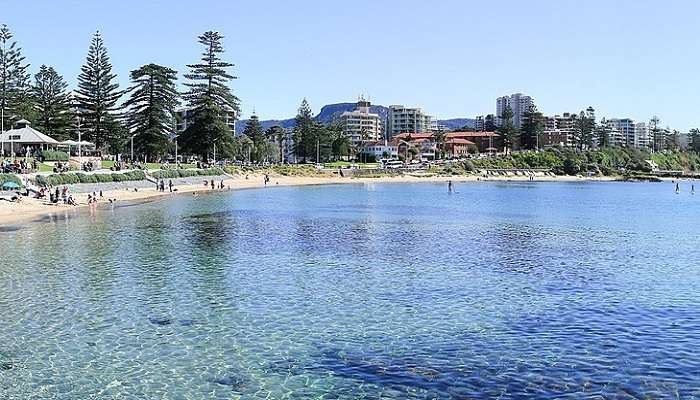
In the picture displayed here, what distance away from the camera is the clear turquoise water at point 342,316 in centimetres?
919

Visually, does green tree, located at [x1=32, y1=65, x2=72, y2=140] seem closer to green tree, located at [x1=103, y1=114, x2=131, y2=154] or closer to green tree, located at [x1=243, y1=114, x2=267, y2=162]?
green tree, located at [x1=103, y1=114, x2=131, y2=154]

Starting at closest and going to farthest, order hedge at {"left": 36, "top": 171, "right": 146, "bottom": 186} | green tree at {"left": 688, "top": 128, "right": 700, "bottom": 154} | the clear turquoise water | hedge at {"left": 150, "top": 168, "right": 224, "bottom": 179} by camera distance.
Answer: the clear turquoise water < hedge at {"left": 36, "top": 171, "right": 146, "bottom": 186} < hedge at {"left": 150, "top": 168, "right": 224, "bottom": 179} < green tree at {"left": 688, "top": 128, "right": 700, "bottom": 154}

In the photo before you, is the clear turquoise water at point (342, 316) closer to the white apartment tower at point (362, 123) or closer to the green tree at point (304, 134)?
the green tree at point (304, 134)

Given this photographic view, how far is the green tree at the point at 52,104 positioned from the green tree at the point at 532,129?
306 ft

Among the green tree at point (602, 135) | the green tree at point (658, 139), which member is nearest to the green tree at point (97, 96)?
the green tree at point (602, 135)

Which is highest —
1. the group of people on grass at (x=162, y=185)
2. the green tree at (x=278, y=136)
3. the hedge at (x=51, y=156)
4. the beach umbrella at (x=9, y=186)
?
the green tree at (x=278, y=136)

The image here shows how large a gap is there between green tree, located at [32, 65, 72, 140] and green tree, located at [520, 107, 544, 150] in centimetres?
9332

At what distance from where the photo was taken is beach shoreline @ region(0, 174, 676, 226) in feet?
107

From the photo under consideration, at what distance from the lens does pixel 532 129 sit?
441ft

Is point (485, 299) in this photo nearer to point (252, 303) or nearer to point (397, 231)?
point (252, 303)

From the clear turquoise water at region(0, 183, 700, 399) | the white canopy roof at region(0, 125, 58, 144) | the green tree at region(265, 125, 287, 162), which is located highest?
the green tree at region(265, 125, 287, 162)

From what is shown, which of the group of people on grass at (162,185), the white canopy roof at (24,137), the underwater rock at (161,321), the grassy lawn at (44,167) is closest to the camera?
the underwater rock at (161,321)

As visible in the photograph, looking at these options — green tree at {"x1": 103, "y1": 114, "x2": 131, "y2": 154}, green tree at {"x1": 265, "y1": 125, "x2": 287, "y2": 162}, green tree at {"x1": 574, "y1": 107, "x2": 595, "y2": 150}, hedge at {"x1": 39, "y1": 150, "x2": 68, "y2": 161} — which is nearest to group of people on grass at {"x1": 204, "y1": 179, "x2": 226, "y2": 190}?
green tree at {"x1": 103, "y1": 114, "x2": 131, "y2": 154}

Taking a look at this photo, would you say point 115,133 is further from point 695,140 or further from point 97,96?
point 695,140
